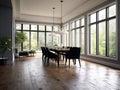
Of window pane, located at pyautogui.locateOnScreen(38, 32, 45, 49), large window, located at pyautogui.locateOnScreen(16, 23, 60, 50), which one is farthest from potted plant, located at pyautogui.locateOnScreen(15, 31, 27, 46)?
window pane, located at pyautogui.locateOnScreen(38, 32, 45, 49)

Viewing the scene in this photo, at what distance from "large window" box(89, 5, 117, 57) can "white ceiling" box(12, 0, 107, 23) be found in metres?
0.68

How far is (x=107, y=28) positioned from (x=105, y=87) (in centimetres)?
422

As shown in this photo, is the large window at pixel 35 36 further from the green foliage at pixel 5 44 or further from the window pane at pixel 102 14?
the window pane at pixel 102 14

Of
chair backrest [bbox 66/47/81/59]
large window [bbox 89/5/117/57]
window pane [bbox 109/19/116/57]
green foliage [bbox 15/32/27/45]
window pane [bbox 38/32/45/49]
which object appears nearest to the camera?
chair backrest [bbox 66/47/81/59]

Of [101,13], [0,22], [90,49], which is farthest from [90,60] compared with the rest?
[0,22]

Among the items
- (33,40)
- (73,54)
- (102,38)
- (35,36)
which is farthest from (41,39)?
(73,54)

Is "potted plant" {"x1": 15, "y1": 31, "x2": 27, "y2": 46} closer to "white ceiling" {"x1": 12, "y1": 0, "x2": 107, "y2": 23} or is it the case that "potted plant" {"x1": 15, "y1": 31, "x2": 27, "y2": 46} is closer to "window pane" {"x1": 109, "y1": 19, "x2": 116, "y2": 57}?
"white ceiling" {"x1": 12, "y1": 0, "x2": 107, "y2": 23}

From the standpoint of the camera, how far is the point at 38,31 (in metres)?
12.7

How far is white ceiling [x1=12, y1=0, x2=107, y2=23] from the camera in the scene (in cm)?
794

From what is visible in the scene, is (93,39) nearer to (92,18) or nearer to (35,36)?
(92,18)

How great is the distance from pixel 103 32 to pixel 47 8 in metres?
4.50

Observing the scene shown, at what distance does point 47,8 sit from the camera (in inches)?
373

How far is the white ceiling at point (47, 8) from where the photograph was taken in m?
7.94

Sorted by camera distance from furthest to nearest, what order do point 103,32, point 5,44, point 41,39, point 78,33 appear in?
point 41,39 → point 78,33 → point 103,32 → point 5,44
